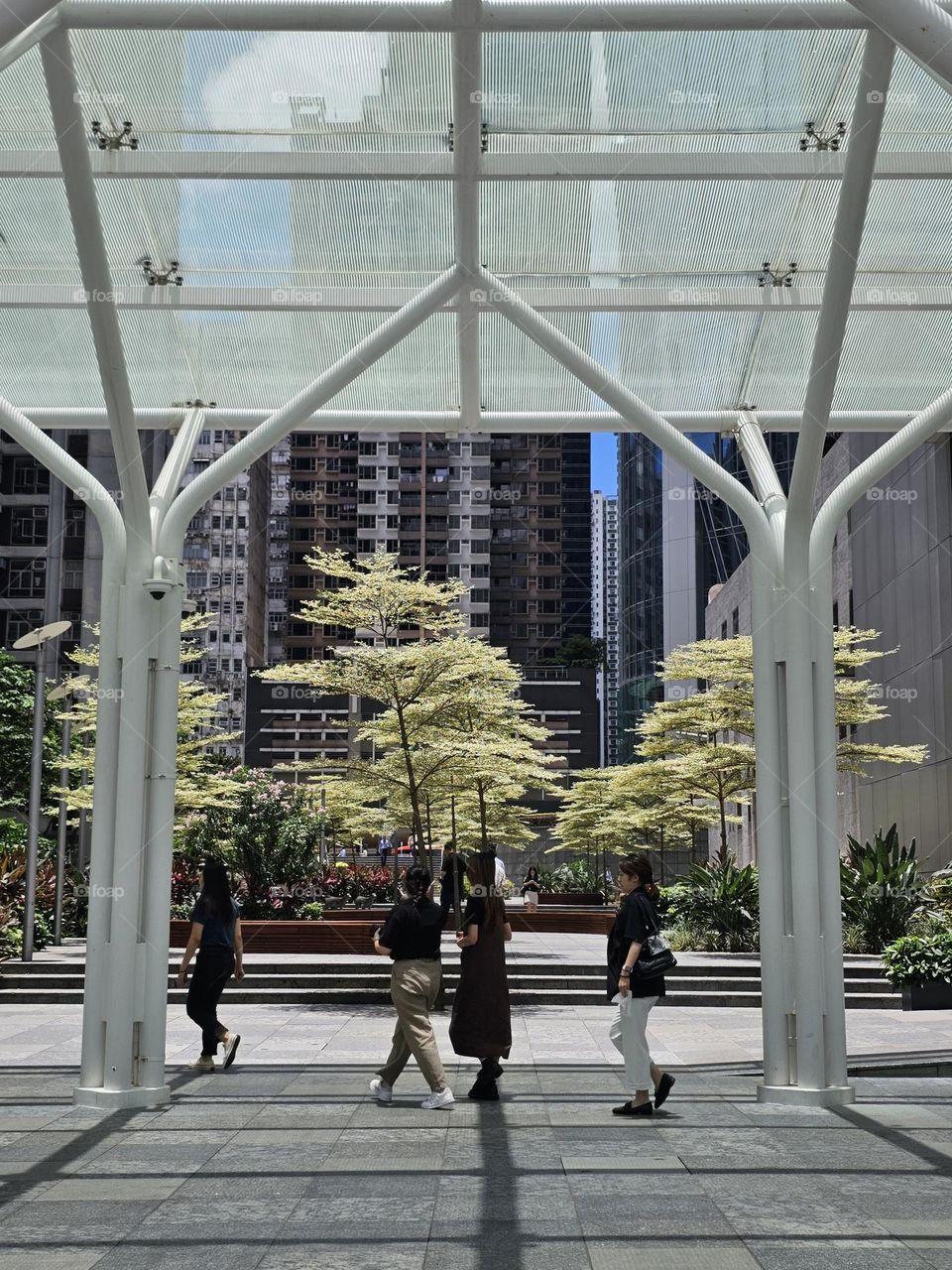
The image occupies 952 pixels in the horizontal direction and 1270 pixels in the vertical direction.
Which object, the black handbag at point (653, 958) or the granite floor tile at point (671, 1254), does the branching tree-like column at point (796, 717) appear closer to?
the black handbag at point (653, 958)

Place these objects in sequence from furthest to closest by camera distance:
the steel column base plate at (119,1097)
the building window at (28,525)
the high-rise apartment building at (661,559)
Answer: the high-rise apartment building at (661,559) → the building window at (28,525) → the steel column base plate at (119,1097)

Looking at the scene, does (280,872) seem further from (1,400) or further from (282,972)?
(1,400)

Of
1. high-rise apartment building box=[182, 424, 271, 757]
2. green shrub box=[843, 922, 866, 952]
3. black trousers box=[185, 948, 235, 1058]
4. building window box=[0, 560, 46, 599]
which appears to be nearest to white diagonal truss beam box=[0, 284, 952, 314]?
black trousers box=[185, 948, 235, 1058]

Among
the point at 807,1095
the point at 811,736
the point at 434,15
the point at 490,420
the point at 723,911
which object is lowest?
the point at 807,1095

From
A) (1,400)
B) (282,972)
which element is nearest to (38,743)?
(282,972)

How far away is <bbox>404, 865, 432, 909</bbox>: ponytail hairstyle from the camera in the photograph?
1005 cm

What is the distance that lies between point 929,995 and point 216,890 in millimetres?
9680

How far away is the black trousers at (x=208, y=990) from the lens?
1209 cm

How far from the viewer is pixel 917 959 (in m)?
16.1

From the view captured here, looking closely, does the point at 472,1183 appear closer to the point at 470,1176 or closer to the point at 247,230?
the point at 470,1176

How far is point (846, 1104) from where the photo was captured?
33.6 ft

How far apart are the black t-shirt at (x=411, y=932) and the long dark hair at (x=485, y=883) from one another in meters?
0.43

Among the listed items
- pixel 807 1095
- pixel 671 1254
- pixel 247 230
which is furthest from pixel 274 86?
pixel 807 1095

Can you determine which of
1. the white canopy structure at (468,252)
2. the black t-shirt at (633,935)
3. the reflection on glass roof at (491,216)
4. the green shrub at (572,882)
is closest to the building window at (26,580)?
the green shrub at (572,882)
